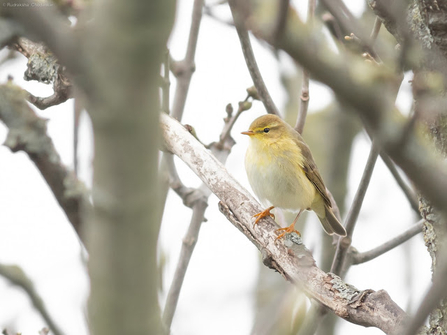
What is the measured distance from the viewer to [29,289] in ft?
6.80

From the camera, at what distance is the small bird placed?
4914mm

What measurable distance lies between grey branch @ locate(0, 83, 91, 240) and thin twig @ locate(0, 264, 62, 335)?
0.29 meters

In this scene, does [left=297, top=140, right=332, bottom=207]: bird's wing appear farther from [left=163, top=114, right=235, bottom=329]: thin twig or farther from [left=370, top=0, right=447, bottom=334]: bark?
[left=370, top=0, right=447, bottom=334]: bark

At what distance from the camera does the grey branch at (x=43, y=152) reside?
84.4 inches

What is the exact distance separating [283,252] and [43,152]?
1.59 metres

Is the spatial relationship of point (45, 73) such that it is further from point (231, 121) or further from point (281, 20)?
point (281, 20)

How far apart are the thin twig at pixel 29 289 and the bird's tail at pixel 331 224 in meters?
3.18

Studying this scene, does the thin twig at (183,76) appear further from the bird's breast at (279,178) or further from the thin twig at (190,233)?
the bird's breast at (279,178)

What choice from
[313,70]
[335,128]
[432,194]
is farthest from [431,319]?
[335,128]

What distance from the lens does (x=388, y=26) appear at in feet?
8.97

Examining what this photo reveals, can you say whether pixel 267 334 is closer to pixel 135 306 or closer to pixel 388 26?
pixel 388 26

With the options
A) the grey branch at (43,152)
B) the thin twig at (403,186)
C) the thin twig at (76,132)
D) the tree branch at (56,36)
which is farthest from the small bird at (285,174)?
the tree branch at (56,36)

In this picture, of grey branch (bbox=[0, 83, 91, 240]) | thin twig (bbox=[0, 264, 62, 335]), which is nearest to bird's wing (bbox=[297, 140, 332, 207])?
grey branch (bbox=[0, 83, 91, 240])

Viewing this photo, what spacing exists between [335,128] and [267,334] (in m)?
3.21
